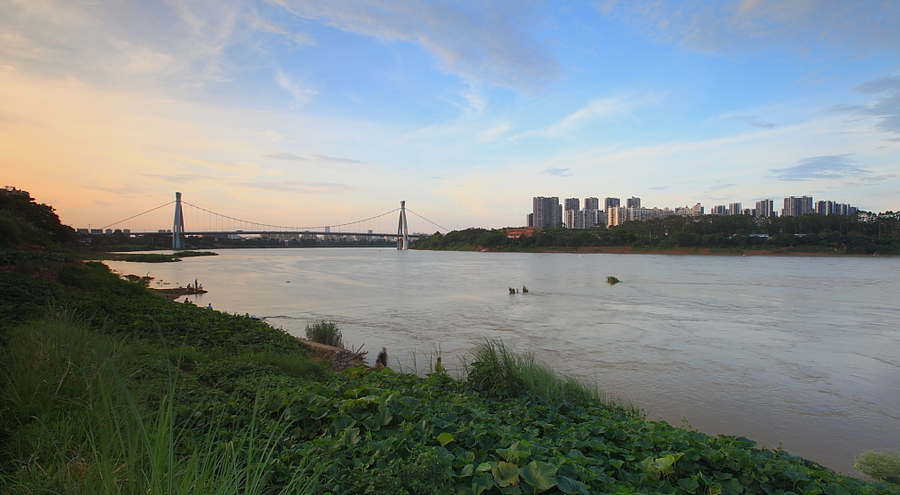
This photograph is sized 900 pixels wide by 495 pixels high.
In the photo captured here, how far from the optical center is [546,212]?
558ft

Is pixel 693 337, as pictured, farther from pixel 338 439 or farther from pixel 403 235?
pixel 403 235

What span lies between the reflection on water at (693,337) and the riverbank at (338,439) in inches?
130

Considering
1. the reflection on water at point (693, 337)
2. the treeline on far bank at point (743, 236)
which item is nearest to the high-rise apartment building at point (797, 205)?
the treeline on far bank at point (743, 236)

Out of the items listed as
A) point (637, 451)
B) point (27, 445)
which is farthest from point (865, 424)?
point (27, 445)

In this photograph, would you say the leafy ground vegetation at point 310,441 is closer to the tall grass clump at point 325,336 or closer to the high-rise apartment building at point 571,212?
the tall grass clump at point 325,336

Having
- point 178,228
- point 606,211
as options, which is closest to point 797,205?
point 606,211

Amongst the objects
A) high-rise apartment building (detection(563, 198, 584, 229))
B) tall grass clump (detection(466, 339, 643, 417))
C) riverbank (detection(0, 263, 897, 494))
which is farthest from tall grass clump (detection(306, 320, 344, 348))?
high-rise apartment building (detection(563, 198, 584, 229))

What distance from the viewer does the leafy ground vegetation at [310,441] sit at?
186 cm

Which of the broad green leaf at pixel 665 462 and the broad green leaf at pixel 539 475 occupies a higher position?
the broad green leaf at pixel 539 475

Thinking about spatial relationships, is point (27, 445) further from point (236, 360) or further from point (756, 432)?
point (756, 432)

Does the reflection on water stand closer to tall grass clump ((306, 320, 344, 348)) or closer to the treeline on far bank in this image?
tall grass clump ((306, 320, 344, 348))

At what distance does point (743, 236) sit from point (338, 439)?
80479mm

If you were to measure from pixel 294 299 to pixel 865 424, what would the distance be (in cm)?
1920

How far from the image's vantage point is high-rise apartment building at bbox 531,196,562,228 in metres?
169
